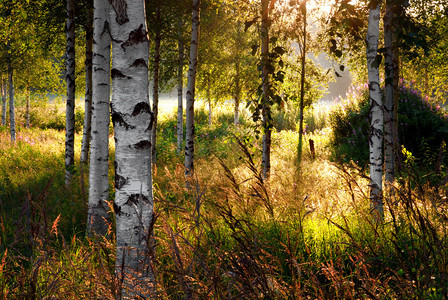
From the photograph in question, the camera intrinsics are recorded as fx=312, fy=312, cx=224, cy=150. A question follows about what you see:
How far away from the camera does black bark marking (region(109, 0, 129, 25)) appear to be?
228 cm

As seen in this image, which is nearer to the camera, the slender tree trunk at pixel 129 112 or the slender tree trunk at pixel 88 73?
the slender tree trunk at pixel 129 112

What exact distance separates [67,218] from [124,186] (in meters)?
4.28

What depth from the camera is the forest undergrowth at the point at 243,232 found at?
1618 mm

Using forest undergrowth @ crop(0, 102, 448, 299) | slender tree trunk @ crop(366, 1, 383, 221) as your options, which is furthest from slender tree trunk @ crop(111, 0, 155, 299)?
slender tree trunk @ crop(366, 1, 383, 221)

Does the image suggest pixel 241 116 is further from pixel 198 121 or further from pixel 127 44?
pixel 127 44

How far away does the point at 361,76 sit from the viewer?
1698cm

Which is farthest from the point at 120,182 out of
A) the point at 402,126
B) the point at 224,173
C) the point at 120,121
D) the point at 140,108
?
the point at 402,126

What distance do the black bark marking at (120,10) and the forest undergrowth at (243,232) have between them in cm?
125

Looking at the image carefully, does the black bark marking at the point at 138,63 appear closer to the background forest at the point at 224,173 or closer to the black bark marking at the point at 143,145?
the background forest at the point at 224,173

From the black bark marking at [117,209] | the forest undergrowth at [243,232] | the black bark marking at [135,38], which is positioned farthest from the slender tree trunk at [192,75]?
the black bark marking at [135,38]

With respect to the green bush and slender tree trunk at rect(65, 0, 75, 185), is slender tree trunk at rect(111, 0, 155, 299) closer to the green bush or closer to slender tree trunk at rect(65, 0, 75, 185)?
slender tree trunk at rect(65, 0, 75, 185)

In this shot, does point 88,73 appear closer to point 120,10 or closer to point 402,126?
point 120,10

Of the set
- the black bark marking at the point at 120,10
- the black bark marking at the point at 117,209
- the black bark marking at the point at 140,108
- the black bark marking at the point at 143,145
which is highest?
the black bark marking at the point at 120,10

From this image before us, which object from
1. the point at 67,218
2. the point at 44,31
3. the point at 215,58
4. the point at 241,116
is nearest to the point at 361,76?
the point at 215,58
